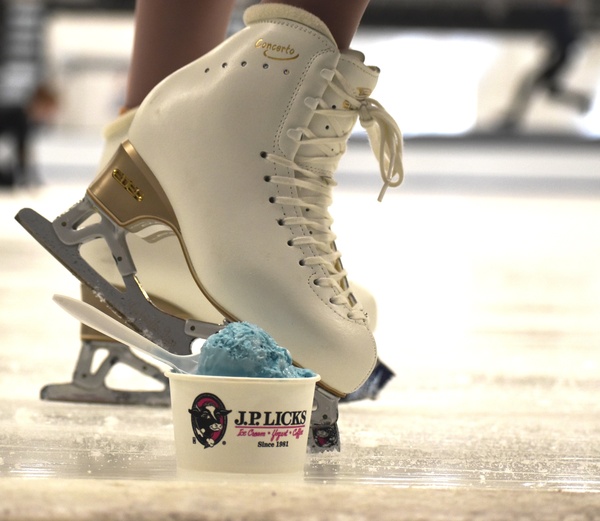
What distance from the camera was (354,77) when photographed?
0.83m

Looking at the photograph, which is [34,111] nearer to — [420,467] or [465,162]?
[465,162]

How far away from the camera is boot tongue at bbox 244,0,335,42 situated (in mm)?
815

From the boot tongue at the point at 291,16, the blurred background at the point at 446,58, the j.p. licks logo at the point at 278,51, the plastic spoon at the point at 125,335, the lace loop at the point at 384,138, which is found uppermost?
the blurred background at the point at 446,58

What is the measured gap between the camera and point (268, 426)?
66 centimetres

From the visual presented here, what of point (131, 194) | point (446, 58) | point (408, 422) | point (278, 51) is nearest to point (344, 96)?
point (278, 51)

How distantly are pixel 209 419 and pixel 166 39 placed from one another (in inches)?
22.0

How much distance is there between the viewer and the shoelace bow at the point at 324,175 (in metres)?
0.81

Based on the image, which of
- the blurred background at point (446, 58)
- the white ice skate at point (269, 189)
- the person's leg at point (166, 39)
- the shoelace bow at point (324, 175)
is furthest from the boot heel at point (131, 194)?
the blurred background at point (446, 58)

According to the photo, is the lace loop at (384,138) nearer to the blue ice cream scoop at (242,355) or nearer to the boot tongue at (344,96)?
the boot tongue at (344,96)

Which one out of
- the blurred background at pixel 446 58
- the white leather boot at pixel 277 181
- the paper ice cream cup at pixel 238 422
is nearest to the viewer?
the paper ice cream cup at pixel 238 422

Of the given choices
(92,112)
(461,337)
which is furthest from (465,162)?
(461,337)

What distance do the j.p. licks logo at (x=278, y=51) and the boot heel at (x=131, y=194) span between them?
150 mm

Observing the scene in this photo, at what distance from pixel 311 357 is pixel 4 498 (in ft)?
1.03

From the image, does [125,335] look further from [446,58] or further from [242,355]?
[446,58]
